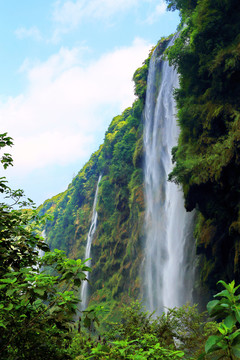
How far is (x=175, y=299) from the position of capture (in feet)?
48.9

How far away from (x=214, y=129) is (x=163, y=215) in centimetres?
1110

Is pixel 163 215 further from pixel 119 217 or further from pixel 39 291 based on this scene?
pixel 39 291

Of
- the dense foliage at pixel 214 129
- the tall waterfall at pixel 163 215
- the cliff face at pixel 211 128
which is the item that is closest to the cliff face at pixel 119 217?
the tall waterfall at pixel 163 215

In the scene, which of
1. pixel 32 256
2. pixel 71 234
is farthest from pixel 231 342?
pixel 71 234

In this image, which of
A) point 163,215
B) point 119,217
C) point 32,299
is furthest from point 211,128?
point 119,217

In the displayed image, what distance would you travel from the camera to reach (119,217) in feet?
98.4

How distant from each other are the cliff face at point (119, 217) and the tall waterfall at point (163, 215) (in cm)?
264

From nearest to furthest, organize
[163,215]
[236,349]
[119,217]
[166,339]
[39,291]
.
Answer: [236,349]
[39,291]
[166,339]
[163,215]
[119,217]

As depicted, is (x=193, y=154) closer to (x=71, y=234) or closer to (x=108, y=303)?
(x=108, y=303)

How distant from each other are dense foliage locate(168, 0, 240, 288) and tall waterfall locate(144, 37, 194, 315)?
3549 millimetres

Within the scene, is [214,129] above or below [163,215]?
below

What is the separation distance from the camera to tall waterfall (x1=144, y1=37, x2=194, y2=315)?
49.0ft

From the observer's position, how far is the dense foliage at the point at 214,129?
8.66 meters

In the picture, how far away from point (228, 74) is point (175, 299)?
1172cm
